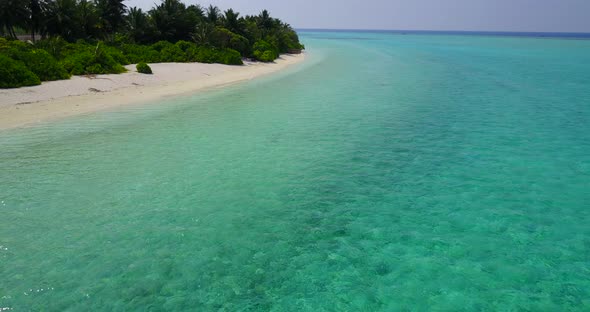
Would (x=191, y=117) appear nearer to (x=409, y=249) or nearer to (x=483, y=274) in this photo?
(x=409, y=249)

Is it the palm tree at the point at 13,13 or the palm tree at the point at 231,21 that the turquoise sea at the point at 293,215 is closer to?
the palm tree at the point at 13,13

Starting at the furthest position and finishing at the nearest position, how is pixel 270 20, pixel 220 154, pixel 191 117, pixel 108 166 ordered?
1. pixel 270 20
2. pixel 191 117
3. pixel 220 154
4. pixel 108 166

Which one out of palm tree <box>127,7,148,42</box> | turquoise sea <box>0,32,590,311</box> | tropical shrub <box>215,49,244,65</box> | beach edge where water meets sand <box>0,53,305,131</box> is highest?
palm tree <box>127,7,148,42</box>

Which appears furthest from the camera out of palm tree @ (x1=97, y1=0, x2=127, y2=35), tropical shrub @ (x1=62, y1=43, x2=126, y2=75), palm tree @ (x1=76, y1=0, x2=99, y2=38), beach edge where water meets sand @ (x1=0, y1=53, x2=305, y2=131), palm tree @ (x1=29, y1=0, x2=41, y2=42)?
palm tree @ (x1=97, y1=0, x2=127, y2=35)

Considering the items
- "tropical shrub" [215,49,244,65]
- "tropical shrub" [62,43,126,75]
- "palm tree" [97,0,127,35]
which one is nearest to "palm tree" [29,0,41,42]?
"palm tree" [97,0,127,35]

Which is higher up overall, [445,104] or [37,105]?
[37,105]

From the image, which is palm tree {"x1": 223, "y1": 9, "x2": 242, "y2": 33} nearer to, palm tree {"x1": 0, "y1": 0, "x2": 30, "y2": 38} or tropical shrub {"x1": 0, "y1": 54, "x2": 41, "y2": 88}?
palm tree {"x1": 0, "y1": 0, "x2": 30, "y2": 38}

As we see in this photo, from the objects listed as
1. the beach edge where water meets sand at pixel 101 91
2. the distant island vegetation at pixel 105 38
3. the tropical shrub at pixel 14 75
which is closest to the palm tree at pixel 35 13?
the distant island vegetation at pixel 105 38

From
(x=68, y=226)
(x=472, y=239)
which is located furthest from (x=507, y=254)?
(x=68, y=226)
